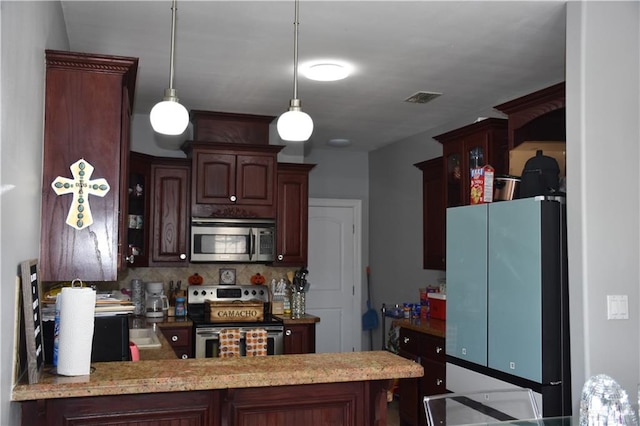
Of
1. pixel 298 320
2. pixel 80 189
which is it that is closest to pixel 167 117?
pixel 80 189

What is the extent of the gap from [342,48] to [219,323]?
2.57m

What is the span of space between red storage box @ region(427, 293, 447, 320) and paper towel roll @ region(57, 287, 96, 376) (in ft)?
11.2

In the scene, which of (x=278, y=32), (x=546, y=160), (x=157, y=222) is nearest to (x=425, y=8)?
(x=278, y=32)

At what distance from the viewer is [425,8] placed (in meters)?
3.14

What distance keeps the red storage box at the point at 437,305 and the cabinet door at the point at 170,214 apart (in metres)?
2.16

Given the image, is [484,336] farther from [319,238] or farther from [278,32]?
[319,238]

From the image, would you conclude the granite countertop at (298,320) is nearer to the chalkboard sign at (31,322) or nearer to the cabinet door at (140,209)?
the cabinet door at (140,209)

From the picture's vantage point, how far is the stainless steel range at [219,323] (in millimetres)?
5129

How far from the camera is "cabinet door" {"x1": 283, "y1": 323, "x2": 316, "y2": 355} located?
17.7 feet

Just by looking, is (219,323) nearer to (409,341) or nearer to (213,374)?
(409,341)

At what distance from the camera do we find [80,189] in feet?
8.91

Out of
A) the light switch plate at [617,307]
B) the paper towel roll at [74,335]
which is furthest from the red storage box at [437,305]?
the paper towel roll at [74,335]

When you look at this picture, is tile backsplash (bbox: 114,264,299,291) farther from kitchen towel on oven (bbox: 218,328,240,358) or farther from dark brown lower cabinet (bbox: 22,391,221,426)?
dark brown lower cabinet (bbox: 22,391,221,426)

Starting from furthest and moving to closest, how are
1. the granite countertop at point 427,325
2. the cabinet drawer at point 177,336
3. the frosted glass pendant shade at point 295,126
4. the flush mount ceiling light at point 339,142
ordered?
1. the flush mount ceiling light at point 339,142
2. the cabinet drawer at point 177,336
3. the granite countertop at point 427,325
4. the frosted glass pendant shade at point 295,126
